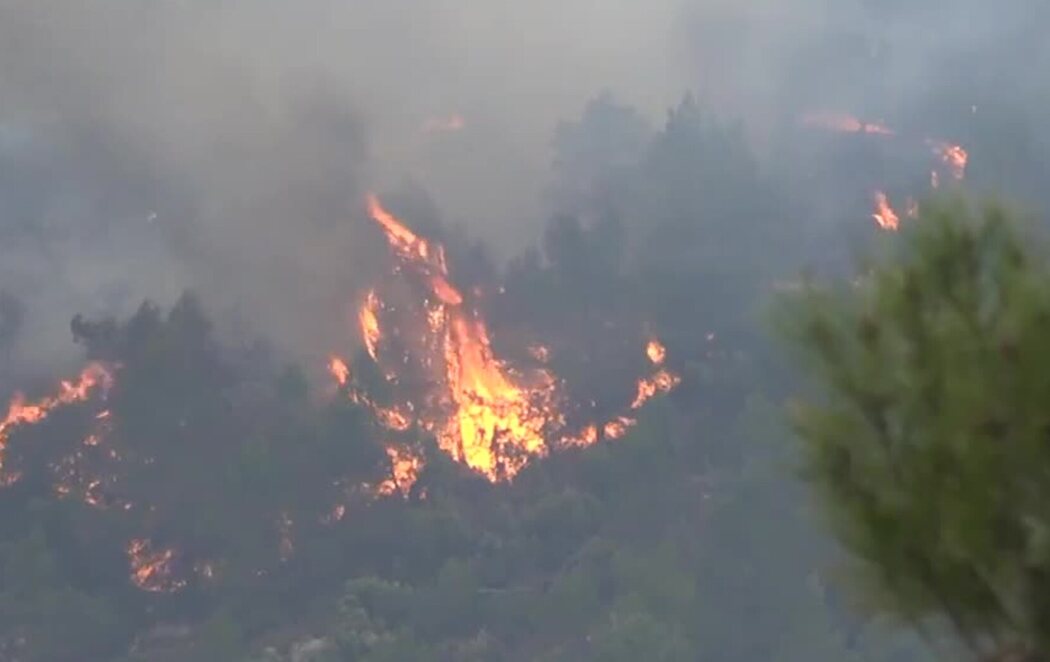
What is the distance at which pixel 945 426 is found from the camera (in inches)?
200

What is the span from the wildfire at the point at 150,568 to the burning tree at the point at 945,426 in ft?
206

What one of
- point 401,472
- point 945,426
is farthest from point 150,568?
point 945,426

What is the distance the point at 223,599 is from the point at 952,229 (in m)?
60.5

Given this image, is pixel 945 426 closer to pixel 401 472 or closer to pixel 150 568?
pixel 401 472

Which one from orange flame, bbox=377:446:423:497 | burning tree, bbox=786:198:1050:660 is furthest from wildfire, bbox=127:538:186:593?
burning tree, bbox=786:198:1050:660

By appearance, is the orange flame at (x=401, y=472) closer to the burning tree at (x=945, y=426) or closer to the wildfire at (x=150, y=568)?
the wildfire at (x=150, y=568)

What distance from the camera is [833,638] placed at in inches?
2095

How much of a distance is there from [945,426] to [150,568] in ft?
211

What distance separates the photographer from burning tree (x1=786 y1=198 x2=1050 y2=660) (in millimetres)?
4996

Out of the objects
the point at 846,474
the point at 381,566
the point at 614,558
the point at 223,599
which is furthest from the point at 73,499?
the point at 846,474

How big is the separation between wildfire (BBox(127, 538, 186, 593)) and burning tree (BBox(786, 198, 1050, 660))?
6287 centimetres

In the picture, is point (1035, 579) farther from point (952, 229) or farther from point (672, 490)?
point (672, 490)

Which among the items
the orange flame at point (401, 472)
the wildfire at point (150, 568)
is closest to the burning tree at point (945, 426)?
the orange flame at point (401, 472)

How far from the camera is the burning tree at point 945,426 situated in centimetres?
500
